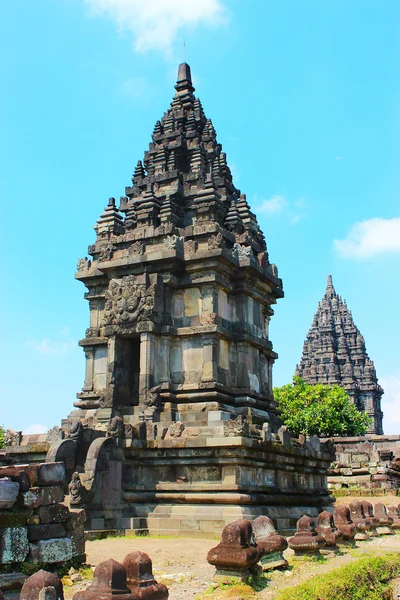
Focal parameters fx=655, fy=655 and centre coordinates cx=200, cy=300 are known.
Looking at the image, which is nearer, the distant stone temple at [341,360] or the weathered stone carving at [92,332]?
the weathered stone carving at [92,332]

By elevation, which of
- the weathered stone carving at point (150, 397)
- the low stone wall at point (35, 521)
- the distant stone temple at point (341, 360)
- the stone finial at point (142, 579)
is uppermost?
the distant stone temple at point (341, 360)

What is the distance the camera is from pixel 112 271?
22828 mm

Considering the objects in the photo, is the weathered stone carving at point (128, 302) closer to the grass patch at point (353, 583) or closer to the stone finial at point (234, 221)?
the stone finial at point (234, 221)

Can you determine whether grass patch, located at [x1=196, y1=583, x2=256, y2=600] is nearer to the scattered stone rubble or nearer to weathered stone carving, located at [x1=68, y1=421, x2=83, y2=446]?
the scattered stone rubble

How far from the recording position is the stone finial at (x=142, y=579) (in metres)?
7.15

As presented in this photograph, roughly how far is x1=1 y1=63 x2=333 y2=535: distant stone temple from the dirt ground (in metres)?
1.99

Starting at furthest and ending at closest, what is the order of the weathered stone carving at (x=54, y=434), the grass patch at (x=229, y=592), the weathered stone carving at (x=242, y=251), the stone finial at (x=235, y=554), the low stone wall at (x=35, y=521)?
the weathered stone carving at (x=242, y=251) → the weathered stone carving at (x=54, y=434) → the low stone wall at (x=35, y=521) → the stone finial at (x=235, y=554) → the grass patch at (x=229, y=592)

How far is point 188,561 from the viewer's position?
11.5m

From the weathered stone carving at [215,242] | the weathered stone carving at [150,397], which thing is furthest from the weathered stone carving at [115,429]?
the weathered stone carving at [215,242]

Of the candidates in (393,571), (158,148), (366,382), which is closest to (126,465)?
(393,571)

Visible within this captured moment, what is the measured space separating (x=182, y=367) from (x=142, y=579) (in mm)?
13906

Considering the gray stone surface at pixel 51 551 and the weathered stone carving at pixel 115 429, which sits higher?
the weathered stone carving at pixel 115 429

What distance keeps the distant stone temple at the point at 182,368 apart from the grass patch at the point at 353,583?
5774mm

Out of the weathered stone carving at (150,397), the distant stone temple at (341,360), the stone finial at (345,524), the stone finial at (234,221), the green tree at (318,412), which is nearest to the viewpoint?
the stone finial at (345,524)
